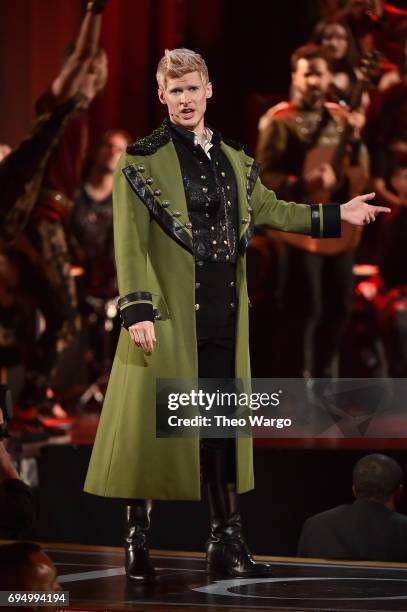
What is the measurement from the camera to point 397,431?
5320 millimetres

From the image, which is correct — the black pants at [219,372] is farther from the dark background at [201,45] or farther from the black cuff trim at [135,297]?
the dark background at [201,45]

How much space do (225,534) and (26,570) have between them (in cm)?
52

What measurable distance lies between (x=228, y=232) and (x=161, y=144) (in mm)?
282

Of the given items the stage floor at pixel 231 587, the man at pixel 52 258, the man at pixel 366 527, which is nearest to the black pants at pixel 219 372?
the stage floor at pixel 231 587

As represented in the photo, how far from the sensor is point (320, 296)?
6.48 m

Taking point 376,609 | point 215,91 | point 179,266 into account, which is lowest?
point 376,609

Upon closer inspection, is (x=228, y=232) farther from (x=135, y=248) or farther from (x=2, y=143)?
(x=2, y=143)

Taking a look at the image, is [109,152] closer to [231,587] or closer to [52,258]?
[52,258]

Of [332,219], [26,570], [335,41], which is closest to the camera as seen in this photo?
[26,570]

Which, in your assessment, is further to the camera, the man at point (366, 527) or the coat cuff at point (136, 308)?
the man at point (366, 527)

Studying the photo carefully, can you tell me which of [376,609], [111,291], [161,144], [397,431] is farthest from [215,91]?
[376,609]

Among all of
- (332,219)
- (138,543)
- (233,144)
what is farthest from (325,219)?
(138,543)

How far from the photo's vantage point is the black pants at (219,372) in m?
3.31

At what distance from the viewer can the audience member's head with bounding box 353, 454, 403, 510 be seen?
3.99 meters
